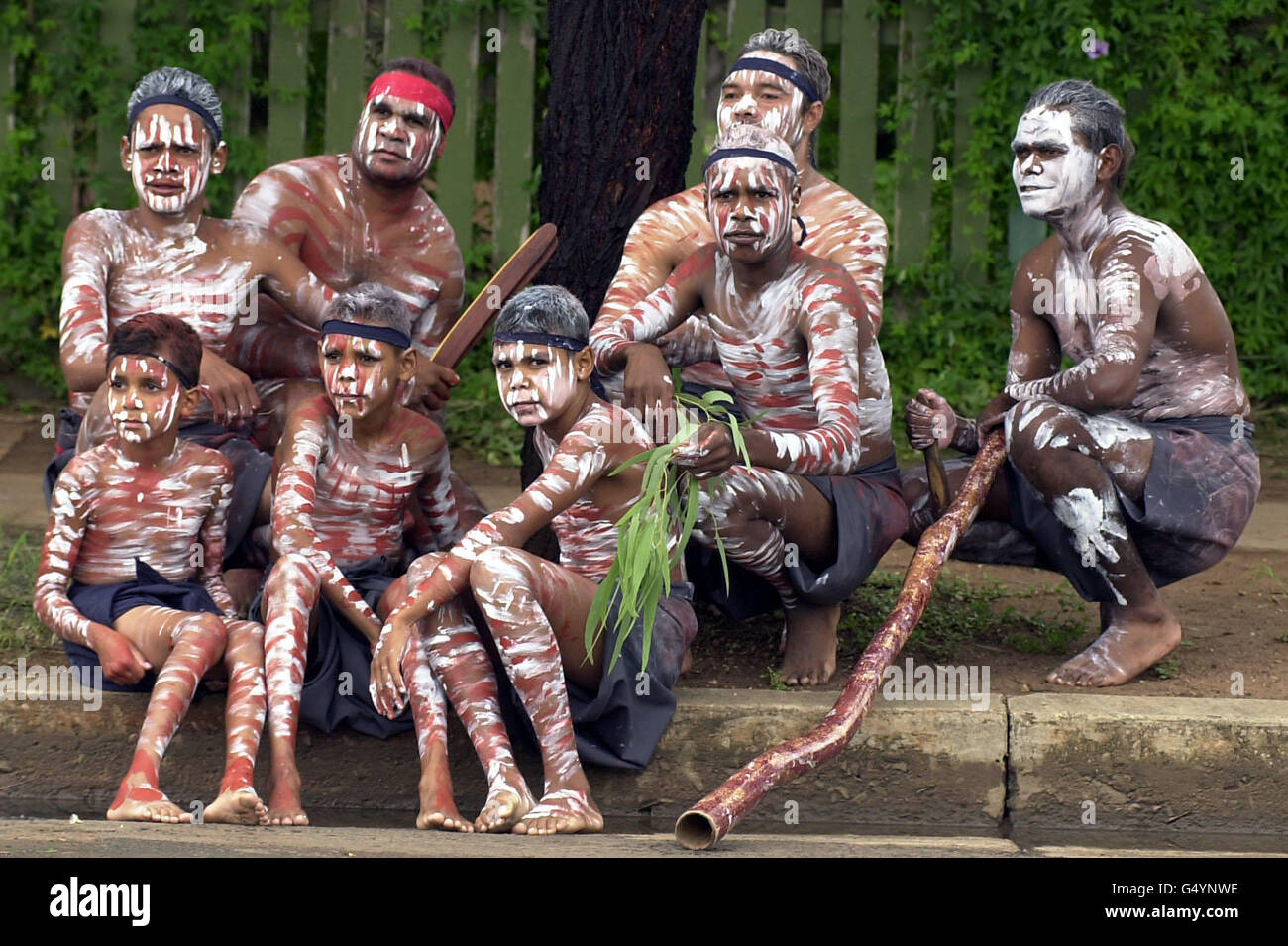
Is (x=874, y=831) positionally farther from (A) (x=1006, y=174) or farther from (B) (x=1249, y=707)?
(A) (x=1006, y=174)

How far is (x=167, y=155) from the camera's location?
4945 mm

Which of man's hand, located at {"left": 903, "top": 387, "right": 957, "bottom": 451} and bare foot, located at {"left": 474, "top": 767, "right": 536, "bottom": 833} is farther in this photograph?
man's hand, located at {"left": 903, "top": 387, "right": 957, "bottom": 451}

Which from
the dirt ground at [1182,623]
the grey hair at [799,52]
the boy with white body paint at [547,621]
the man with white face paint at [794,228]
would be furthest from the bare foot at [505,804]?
the grey hair at [799,52]

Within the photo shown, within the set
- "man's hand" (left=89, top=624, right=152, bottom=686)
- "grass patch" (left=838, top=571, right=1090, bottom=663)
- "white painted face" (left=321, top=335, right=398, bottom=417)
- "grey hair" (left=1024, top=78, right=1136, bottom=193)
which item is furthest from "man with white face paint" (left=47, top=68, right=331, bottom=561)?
"grey hair" (left=1024, top=78, right=1136, bottom=193)

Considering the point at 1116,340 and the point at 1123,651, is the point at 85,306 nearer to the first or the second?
the point at 1116,340

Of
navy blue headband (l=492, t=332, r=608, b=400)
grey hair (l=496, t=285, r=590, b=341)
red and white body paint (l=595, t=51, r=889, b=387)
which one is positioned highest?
red and white body paint (l=595, t=51, r=889, b=387)

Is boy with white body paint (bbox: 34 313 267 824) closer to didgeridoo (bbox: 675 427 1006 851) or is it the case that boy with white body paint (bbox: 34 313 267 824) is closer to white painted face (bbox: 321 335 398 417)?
white painted face (bbox: 321 335 398 417)

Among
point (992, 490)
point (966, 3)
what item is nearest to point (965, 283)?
point (966, 3)

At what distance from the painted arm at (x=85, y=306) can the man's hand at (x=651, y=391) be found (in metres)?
1.43

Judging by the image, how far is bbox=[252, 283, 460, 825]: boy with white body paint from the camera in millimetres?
4324

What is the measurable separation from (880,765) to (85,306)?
250cm

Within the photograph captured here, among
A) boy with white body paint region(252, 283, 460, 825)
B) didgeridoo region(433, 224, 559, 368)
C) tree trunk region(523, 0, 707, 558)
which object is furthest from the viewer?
tree trunk region(523, 0, 707, 558)

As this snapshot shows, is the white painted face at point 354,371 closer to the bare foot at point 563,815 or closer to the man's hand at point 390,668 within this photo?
the man's hand at point 390,668

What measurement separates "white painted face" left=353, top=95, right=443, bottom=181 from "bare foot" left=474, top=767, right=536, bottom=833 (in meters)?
1.99
